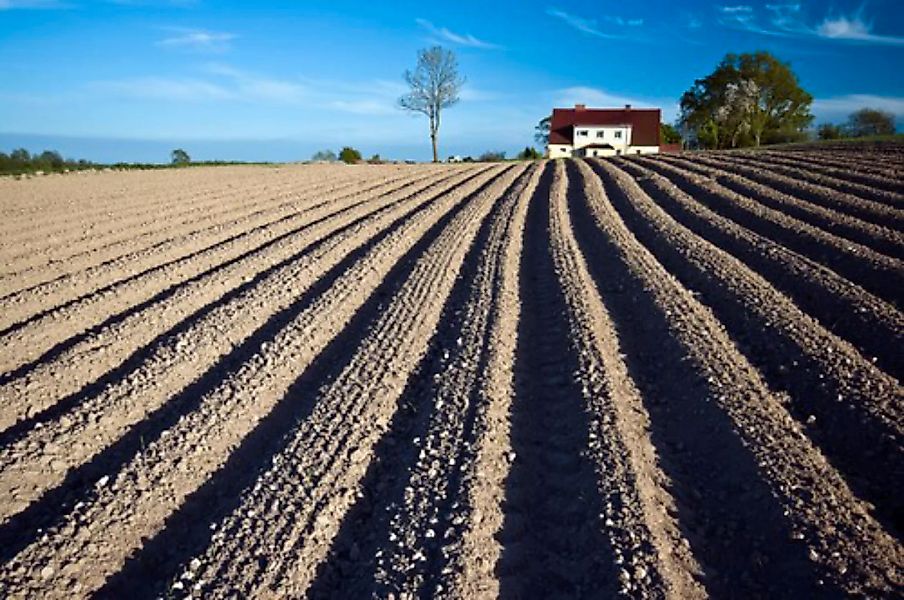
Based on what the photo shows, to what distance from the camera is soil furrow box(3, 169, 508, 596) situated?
11.6ft

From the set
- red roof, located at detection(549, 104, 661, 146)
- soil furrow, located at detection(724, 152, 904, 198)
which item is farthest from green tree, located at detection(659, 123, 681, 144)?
soil furrow, located at detection(724, 152, 904, 198)

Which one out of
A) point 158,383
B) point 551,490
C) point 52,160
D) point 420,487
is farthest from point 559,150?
point 420,487

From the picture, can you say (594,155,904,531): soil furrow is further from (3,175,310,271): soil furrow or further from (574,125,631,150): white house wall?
(574,125,631,150): white house wall

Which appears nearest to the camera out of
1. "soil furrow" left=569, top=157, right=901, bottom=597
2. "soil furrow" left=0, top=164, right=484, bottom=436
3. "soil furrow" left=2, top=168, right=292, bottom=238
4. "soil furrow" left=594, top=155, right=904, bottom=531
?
"soil furrow" left=569, top=157, right=901, bottom=597

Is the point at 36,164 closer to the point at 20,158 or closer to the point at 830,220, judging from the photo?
the point at 20,158

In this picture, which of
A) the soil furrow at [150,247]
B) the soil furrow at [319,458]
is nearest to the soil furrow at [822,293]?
the soil furrow at [319,458]

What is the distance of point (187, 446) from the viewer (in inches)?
179

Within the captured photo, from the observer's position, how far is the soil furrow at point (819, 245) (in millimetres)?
7066

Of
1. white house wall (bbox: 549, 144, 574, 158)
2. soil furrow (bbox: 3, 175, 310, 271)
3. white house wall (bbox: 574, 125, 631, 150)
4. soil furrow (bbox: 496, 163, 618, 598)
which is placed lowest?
soil furrow (bbox: 496, 163, 618, 598)

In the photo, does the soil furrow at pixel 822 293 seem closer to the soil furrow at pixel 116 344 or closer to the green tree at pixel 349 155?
the soil furrow at pixel 116 344

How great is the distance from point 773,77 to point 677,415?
57.0 m

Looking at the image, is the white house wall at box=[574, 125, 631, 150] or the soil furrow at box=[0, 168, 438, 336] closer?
the soil furrow at box=[0, 168, 438, 336]

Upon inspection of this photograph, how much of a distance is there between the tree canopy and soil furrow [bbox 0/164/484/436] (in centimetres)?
5006

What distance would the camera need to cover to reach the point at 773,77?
2019 inches
